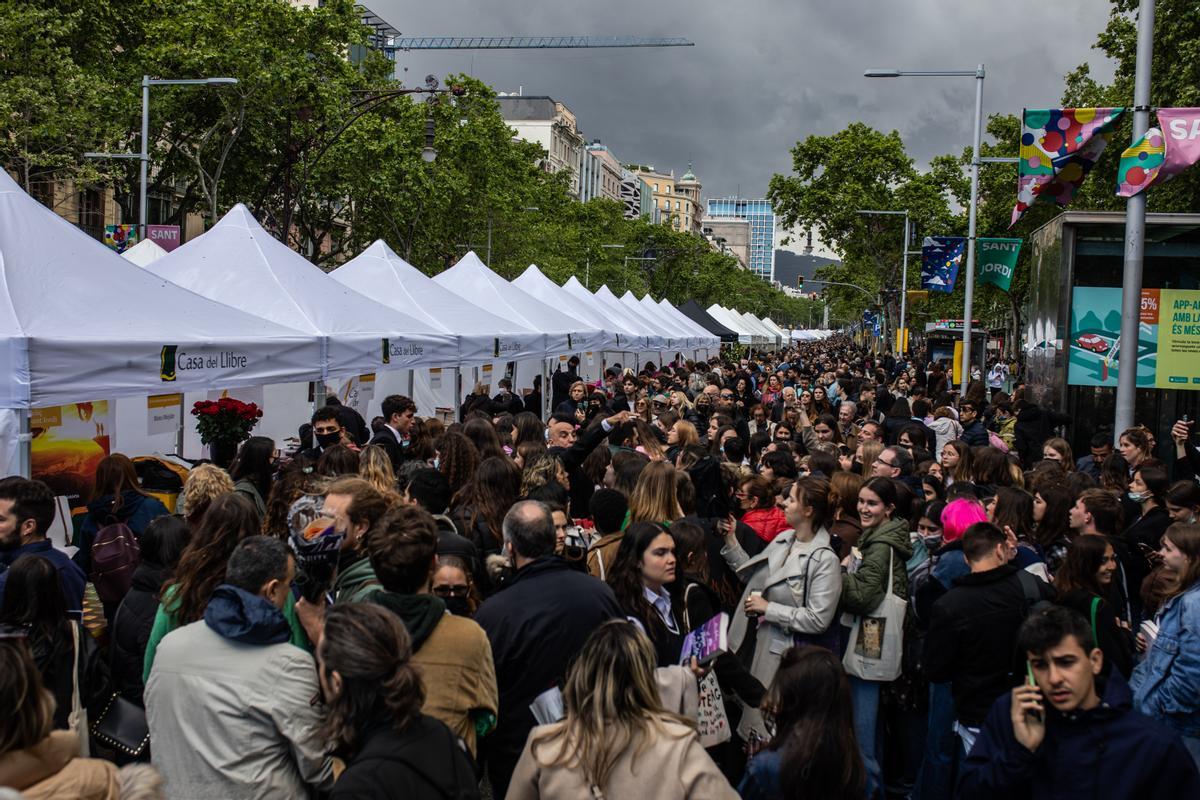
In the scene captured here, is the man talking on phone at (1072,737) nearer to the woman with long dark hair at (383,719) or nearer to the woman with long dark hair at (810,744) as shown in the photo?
the woman with long dark hair at (810,744)

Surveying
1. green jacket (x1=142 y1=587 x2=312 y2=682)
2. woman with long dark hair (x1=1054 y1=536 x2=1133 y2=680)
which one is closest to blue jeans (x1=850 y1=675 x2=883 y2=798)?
woman with long dark hair (x1=1054 y1=536 x2=1133 y2=680)

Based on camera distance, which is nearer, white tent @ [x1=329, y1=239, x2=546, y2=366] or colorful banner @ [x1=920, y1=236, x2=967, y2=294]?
A: white tent @ [x1=329, y1=239, x2=546, y2=366]

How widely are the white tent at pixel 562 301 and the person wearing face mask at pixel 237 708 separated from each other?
1907cm

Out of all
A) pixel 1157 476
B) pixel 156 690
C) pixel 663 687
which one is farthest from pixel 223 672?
pixel 1157 476

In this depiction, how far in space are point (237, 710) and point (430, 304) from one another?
12775 millimetres

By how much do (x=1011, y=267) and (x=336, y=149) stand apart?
19.9 meters

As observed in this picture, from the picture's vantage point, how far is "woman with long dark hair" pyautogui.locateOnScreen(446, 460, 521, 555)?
6.05 metres

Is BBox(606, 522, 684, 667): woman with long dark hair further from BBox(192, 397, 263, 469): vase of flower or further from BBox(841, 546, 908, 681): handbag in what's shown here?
BBox(192, 397, 263, 469): vase of flower

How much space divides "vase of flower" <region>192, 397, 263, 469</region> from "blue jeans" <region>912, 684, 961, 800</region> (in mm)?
6420

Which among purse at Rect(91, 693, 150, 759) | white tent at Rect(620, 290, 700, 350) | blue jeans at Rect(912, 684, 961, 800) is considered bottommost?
blue jeans at Rect(912, 684, 961, 800)

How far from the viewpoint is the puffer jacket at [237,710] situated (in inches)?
135

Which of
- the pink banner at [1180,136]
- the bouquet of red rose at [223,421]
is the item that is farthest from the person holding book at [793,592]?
the pink banner at [1180,136]

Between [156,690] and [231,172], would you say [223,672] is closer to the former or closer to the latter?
[156,690]

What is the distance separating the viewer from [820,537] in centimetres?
542
